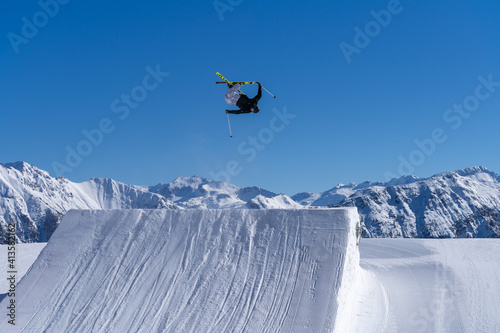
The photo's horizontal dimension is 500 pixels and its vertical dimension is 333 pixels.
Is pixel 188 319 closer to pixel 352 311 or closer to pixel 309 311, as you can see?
pixel 309 311

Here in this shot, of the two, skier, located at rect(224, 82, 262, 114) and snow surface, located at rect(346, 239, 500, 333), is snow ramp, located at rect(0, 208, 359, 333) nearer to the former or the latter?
snow surface, located at rect(346, 239, 500, 333)

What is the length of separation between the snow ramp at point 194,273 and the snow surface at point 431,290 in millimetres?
1430

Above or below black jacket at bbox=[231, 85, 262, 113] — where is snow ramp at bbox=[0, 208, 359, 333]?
below

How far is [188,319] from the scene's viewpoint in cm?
1190

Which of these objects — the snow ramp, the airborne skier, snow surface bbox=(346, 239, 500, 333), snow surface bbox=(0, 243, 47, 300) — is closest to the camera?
the snow ramp

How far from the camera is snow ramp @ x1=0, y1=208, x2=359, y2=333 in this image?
11.9 meters

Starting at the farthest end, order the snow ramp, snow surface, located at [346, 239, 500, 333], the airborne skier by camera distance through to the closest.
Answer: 1. the airborne skier
2. snow surface, located at [346, 239, 500, 333]
3. the snow ramp

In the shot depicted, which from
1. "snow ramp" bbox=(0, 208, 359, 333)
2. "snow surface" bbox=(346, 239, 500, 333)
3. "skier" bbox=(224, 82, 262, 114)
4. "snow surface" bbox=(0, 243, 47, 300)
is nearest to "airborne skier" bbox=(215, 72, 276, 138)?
"skier" bbox=(224, 82, 262, 114)

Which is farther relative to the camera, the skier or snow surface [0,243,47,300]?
snow surface [0,243,47,300]

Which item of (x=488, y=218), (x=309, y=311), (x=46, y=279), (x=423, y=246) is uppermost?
(x=488, y=218)

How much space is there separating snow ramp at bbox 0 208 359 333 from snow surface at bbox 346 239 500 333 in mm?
1430

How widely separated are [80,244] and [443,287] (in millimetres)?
13725

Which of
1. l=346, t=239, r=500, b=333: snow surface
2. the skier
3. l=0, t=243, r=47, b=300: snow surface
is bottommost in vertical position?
l=0, t=243, r=47, b=300: snow surface

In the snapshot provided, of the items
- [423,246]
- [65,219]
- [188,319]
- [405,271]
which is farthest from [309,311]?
[423,246]
